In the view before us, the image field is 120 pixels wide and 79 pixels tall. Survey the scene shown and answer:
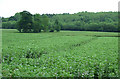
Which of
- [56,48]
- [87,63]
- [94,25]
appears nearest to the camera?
[87,63]

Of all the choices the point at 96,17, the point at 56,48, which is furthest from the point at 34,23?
the point at 96,17

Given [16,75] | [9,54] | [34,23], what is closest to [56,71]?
[16,75]

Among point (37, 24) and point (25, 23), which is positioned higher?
point (25, 23)

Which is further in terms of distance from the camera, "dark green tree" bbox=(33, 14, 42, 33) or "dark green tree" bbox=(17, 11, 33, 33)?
"dark green tree" bbox=(33, 14, 42, 33)

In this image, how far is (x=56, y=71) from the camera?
7406mm

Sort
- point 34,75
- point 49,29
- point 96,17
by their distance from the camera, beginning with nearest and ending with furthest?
1. point 34,75
2. point 49,29
3. point 96,17

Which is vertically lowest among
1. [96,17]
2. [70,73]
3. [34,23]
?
[70,73]

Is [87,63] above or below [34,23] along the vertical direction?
below

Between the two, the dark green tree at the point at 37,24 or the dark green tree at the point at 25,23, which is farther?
the dark green tree at the point at 37,24

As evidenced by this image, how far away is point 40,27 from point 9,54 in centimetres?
4840

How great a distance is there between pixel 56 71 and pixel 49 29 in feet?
206

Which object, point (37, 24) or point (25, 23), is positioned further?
point (37, 24)

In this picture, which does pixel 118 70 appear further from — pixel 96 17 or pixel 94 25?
pixel 96 17

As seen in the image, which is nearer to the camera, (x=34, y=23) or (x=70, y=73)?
(x=70, y=73)
